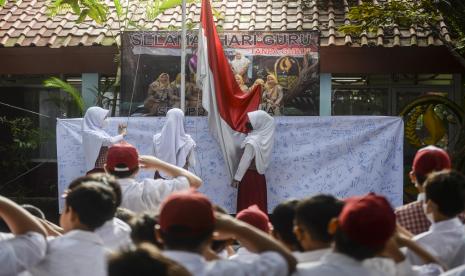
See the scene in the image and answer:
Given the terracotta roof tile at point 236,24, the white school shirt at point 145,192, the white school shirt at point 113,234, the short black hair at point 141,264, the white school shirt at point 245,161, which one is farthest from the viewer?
the terracotta roof tile at point 236,24

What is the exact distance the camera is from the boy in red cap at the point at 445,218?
357cm

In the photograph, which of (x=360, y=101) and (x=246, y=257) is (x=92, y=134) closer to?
→ (x=360, y=101)

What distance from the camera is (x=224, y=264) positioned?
9.31 ft

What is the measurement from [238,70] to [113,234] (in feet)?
21.2

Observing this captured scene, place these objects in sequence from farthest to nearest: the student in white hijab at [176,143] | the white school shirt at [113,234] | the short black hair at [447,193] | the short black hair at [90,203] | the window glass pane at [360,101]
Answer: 1. the window glass pane at [360,101]
2. the student in white hijab at [176,143]
3. the short black hair at [447,193]
4. the white school shirt at [113,234]
5. the short black hair at [90,203]

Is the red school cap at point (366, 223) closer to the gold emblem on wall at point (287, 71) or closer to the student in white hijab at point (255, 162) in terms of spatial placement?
the student in white hijab at point (255, 162)

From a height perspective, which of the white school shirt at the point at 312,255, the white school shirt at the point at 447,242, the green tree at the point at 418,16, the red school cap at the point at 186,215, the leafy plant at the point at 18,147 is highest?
the green tree at the point at 418,16

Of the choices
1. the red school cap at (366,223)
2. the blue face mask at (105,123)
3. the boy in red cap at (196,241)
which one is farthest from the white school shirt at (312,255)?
the blue face mask at (105,123)

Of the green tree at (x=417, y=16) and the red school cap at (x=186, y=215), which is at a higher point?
the green tree at (x=417, y=16)

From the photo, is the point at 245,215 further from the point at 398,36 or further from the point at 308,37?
the point at 398,36

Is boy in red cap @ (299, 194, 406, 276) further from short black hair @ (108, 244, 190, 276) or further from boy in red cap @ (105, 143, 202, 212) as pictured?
boy in red cap @ (105, 143, 202, 212)

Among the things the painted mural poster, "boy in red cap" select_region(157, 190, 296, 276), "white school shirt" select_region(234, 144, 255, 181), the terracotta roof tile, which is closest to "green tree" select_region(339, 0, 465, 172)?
the terracotta roof tile

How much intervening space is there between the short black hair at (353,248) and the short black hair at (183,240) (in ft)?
1.58

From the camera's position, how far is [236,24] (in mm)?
11844
